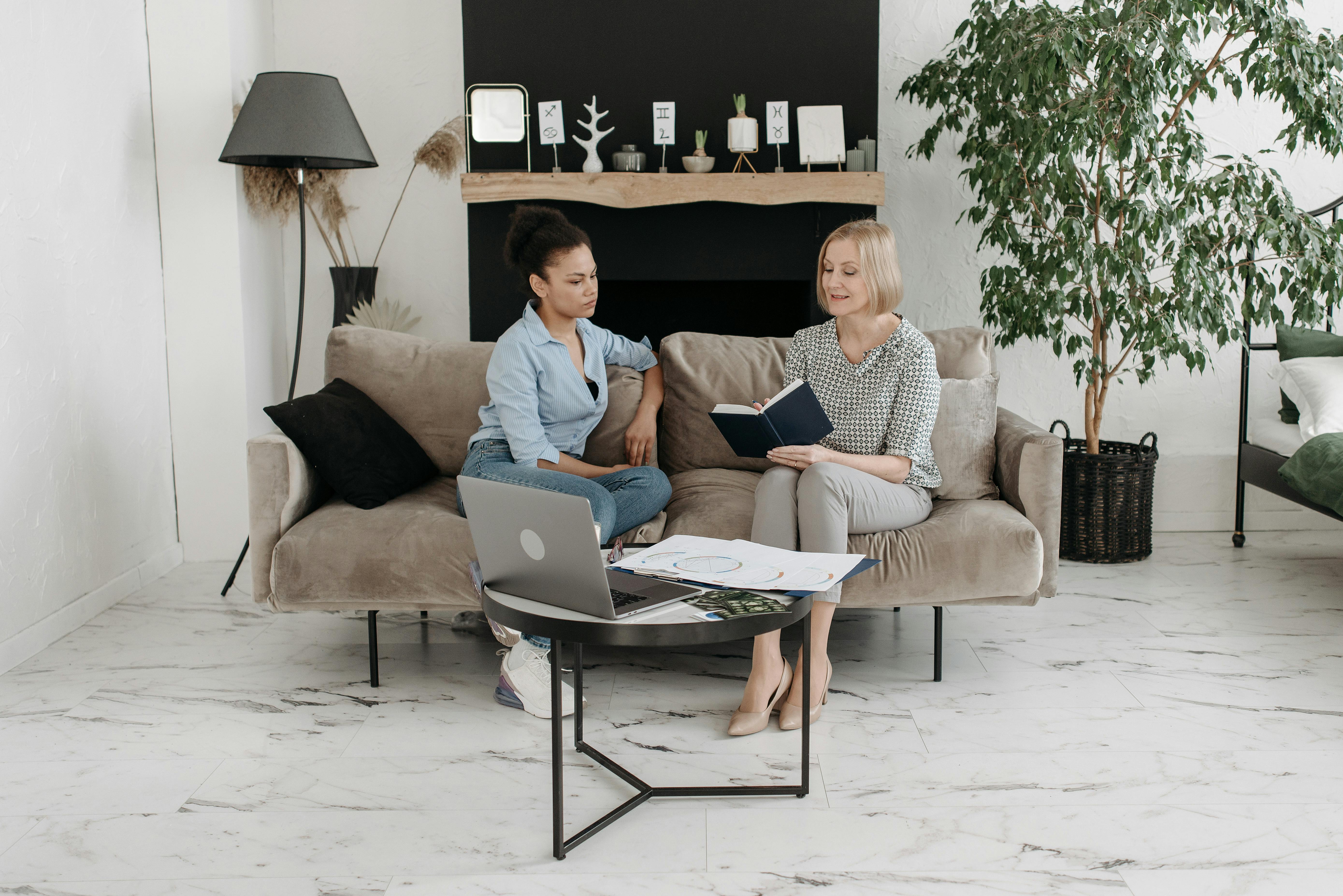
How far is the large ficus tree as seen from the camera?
3061 millimetres

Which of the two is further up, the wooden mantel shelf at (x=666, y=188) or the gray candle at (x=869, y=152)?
the gray candle at (x=869, y=152)

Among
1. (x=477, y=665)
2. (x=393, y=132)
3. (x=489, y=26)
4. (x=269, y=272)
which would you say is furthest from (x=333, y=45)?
(x=477, y=665)

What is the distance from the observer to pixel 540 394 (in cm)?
252

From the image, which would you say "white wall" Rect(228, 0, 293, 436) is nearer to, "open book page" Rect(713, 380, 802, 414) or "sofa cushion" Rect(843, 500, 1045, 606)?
"open book page" Rect(713, 380, 802, 414)

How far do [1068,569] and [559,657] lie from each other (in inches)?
94.8

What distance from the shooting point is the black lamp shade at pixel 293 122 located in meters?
3.07

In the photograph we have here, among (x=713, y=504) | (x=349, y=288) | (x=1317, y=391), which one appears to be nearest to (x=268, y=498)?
(x=713, y=504)

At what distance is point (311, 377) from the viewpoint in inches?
159

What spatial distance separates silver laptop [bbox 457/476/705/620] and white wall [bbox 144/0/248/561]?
2287 millimetres

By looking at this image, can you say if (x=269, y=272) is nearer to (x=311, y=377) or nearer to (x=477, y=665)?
(x=311, y=377)

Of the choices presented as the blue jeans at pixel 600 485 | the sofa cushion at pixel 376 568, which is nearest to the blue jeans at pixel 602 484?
the blue jeans at pixel 600 485

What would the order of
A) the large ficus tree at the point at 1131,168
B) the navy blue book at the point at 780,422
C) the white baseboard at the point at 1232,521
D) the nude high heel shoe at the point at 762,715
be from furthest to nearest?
1. the white baseboard at the point at 1232,521
2. the large ficus tree at the point at 1131,168
3. the navy blue book at the point at 780,422
4. the nude high heel shoe at the point at 762,715

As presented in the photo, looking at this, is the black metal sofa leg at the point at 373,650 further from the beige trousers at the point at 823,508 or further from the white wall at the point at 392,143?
the white wall at the point at 392,143

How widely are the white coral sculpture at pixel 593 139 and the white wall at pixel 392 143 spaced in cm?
58
